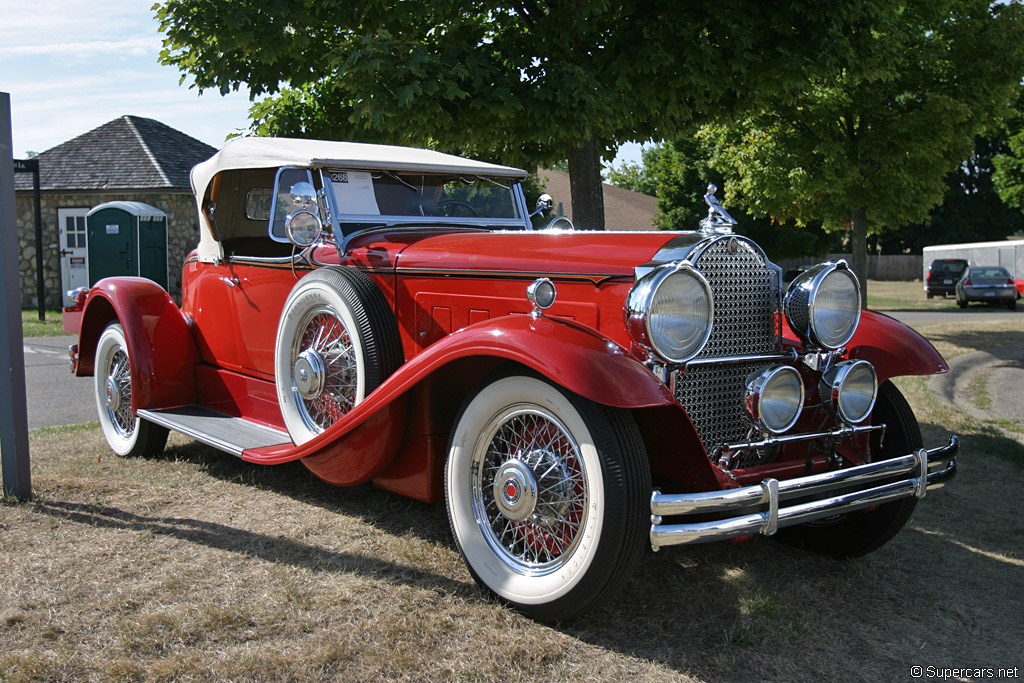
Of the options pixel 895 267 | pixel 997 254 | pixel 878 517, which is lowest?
pixel 878 517

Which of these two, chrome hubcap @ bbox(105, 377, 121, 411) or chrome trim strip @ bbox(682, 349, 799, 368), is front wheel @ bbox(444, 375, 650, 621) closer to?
chrome trim strip @ bbox(682, 349, 799, 368)

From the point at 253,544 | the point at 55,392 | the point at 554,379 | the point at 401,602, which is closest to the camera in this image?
the point at 554,379

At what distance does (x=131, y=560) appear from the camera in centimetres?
367

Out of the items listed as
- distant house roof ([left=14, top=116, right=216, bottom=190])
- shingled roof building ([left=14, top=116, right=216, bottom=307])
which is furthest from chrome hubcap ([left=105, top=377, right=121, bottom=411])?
distant house roof ([left=14, top=116, right=216, bottom=190])

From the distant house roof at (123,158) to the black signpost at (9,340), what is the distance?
15047mm

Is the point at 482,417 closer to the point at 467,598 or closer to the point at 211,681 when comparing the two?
the point at 467,598

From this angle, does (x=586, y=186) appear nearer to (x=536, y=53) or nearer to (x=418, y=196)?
(x=536, y=53)

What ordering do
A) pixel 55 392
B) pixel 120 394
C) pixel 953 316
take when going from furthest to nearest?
pixel 953 316 < pixel 55 392 < pixel 120 394

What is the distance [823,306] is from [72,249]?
1899cm

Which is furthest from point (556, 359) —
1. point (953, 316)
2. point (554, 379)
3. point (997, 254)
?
point (997, 254)

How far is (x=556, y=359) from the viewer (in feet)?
9.46

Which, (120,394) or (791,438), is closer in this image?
(791,438)

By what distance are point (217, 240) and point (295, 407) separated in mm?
1679

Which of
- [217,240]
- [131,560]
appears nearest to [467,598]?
[131,560]
